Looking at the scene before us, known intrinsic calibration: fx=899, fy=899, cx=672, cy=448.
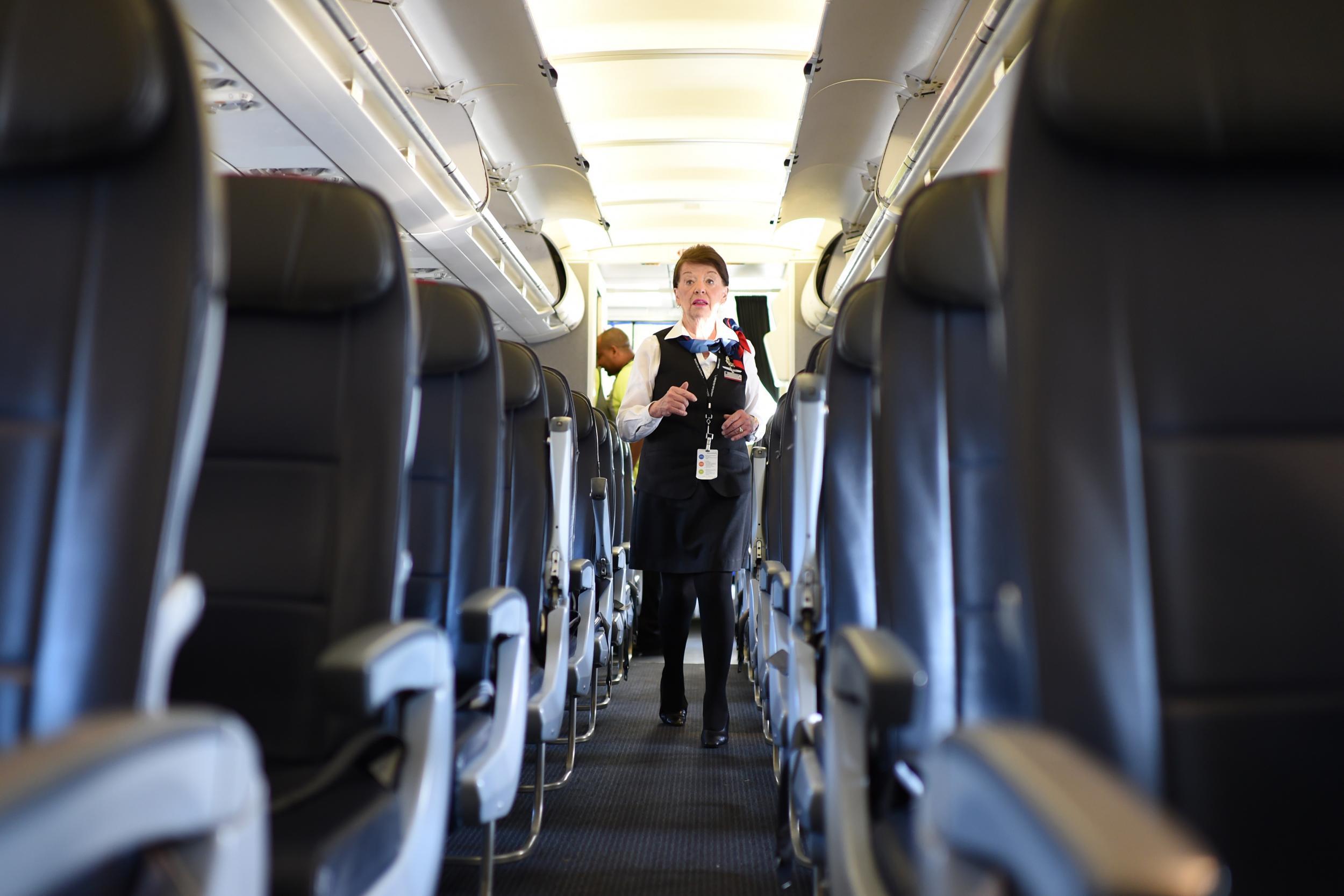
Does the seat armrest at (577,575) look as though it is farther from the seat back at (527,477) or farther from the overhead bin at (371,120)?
the overhead bin at (371,120)

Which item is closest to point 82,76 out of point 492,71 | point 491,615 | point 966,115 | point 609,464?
point 491,615

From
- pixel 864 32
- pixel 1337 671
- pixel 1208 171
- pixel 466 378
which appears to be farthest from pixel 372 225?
pixel 864 32

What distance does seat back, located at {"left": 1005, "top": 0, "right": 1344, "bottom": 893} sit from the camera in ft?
2.73

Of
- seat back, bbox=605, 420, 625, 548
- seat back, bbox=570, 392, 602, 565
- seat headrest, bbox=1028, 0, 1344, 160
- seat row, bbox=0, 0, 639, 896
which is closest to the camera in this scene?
seat row, bbox=0, 0, 639, 896

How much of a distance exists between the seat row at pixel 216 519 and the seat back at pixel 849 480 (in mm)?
644

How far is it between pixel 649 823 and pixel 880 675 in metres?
2.09

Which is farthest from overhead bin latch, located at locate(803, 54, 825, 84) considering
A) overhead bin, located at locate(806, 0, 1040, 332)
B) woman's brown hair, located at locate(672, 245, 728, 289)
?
woman's brown hair, located at locate(672, 245, 728, 289)

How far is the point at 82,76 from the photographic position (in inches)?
32.7

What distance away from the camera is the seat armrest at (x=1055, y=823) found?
43cm

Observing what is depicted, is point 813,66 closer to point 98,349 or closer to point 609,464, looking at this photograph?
point 609,464

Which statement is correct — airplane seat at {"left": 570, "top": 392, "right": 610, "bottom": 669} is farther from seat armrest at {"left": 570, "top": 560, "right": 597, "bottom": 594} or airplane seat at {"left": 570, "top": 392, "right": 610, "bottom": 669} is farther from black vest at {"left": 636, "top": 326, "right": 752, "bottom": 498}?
seat armrest at {"left": 570, "top": 560, "right": 597, "bottom": 594}

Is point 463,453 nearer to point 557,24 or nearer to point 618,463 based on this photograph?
point 618,463

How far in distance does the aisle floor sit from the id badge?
3.56 ft

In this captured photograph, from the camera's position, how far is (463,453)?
2.01 meters
